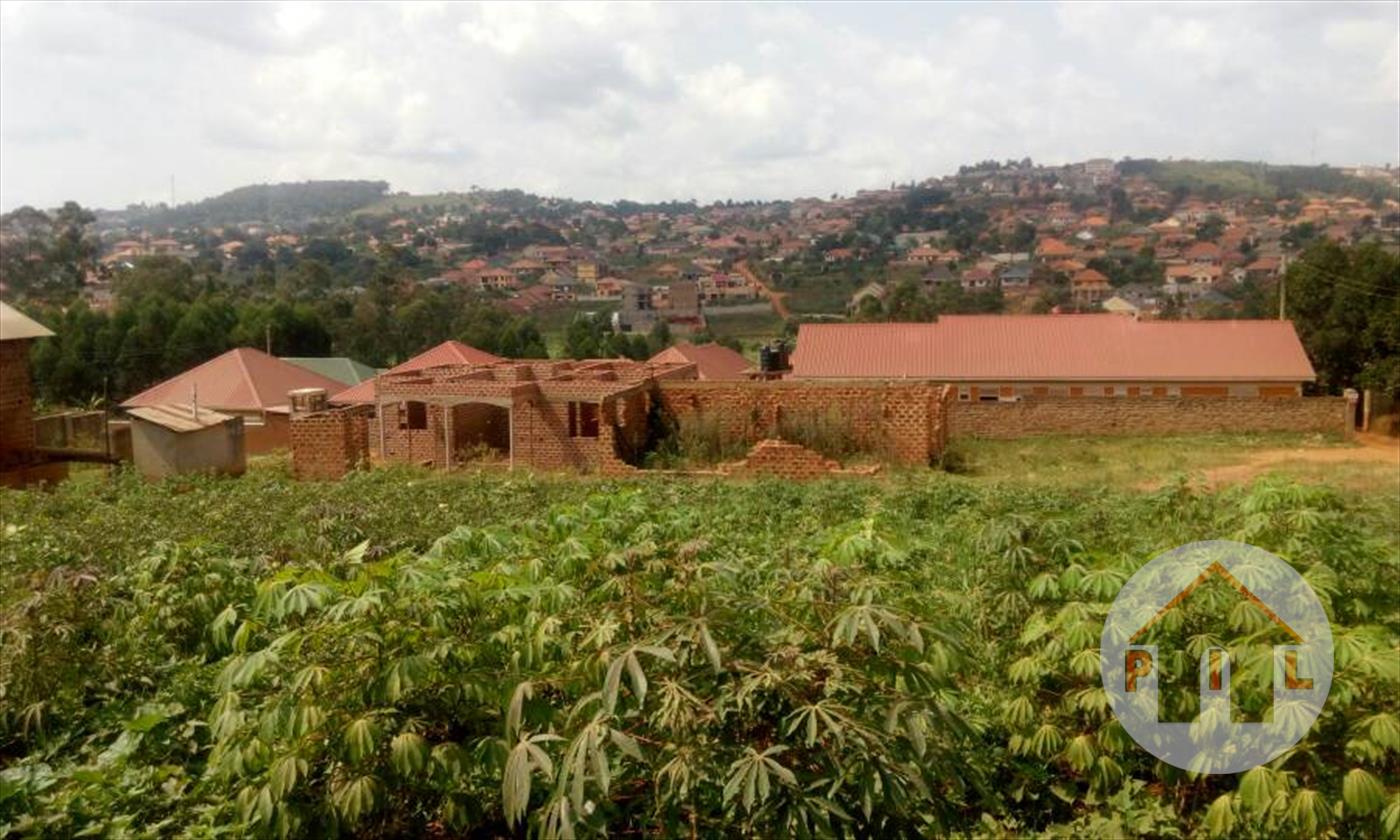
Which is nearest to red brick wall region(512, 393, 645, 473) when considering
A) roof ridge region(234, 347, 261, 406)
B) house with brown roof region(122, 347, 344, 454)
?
house with brown roof region(122, 347, 344, 454)

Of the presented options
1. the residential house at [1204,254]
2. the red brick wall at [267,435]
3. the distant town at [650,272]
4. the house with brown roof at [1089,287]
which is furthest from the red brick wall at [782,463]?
the residential house at [1204,254]

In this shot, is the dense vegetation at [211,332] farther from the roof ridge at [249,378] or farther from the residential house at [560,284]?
the residential house at [560,284]

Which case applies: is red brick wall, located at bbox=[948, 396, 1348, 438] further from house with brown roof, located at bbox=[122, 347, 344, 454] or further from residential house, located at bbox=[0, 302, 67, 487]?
residential house, located at bbox=[0, 302, 67, 487]

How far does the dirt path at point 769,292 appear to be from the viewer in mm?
78250

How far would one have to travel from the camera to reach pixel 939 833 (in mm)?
3477

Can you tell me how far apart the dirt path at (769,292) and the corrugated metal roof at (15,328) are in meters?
60.8

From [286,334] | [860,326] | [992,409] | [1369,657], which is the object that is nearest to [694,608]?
[1369,657]

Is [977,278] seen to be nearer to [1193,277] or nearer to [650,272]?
[1193,277]

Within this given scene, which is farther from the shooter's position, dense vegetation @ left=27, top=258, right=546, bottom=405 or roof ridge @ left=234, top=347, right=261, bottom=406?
dense vegetation @ left=27, top=258, right=546, bottom=405

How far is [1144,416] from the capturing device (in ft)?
78.8

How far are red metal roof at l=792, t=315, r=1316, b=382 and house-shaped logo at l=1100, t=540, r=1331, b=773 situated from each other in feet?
76.3

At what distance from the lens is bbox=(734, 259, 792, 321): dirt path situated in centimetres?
7825

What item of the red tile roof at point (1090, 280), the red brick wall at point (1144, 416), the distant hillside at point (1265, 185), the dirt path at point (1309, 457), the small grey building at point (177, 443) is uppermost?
the distant hillside at point (1265, 185)

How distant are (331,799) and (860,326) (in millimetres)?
26811
